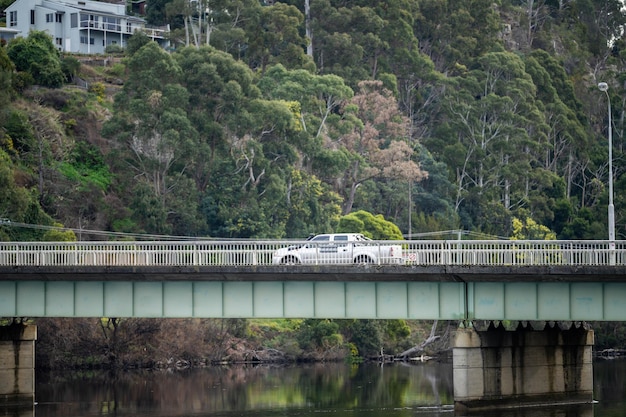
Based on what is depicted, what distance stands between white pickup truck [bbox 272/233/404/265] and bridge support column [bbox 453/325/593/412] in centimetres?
475

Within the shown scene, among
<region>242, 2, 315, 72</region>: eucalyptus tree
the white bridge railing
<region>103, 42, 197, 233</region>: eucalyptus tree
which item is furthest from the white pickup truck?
<region>242, 2, 315, 72</region>: eucalyptus tree

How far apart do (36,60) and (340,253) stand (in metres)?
65.3

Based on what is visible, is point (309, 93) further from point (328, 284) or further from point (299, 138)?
point (328, 284)

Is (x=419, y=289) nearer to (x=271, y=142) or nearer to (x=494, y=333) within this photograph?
(x=494, y=333)

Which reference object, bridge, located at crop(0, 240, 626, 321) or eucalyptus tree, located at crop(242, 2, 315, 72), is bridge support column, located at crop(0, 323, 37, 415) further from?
eucalyptus tree, located at crop(242, 2, 315, 72)

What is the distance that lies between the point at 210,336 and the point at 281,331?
6.51 metres

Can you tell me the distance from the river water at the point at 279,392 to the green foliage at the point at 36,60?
1520 inches

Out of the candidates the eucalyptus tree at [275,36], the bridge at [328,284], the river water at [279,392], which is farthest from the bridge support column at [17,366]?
the eucalyptus tree at [275,36]

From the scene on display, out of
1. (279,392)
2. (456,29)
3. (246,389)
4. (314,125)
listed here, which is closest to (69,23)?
(314,125)

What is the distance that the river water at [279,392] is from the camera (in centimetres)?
7544

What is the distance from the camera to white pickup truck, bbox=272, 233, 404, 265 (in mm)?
68688

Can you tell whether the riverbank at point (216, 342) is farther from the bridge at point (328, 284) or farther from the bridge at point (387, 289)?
the bridge at point (328, 284)

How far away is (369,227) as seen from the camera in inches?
4616

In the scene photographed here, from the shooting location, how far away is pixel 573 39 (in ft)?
601
